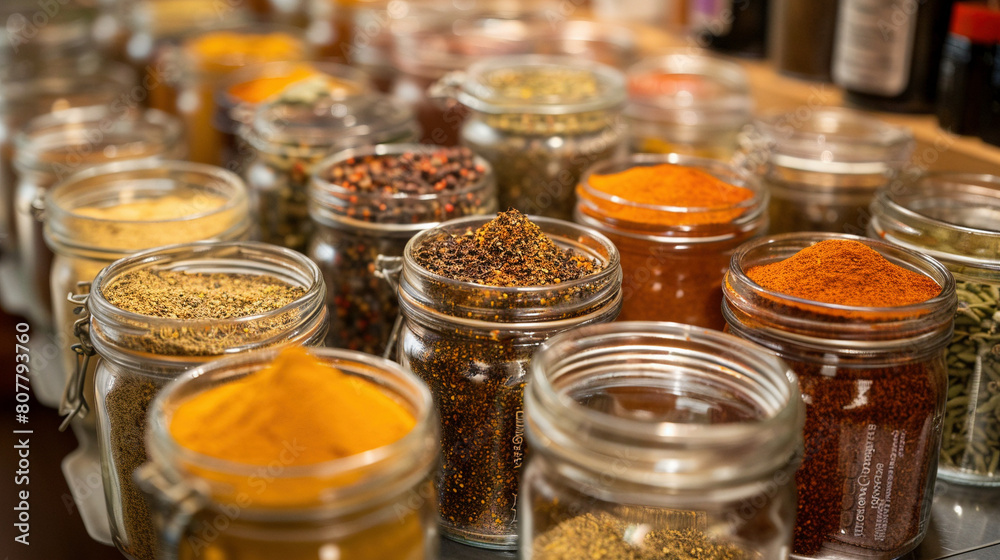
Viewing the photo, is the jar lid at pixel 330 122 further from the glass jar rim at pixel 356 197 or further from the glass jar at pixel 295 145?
the glass jar rim at pixel 356 197

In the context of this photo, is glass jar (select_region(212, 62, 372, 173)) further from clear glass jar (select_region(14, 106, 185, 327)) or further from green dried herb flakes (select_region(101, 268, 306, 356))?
green dried herb flakes (select_region(101, 268, 306, 356))

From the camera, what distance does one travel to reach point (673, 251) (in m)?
1.23

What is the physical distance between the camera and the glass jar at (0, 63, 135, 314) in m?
2.05

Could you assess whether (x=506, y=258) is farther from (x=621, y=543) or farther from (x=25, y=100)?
(x=25, y=100)

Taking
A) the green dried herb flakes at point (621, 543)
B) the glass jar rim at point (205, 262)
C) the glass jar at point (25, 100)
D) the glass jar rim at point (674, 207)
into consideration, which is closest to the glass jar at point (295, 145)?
the glass jar rim at point (205, 262)

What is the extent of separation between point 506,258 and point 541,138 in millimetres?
476

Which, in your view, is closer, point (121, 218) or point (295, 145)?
point (121, 218)

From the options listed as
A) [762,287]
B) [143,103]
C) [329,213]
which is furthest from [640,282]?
[143,103]

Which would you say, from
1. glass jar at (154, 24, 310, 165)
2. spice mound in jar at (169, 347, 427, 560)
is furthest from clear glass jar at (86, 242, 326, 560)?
glass jar at (154, 24, 310, 165)

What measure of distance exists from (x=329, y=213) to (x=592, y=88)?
554 millimetres

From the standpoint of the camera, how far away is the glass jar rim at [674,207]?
48.1 inches

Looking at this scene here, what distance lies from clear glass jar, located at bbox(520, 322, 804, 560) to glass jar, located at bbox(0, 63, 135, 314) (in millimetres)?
1426

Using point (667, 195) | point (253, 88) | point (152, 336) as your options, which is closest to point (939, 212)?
point (667, 195)

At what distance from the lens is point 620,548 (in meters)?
0.87
